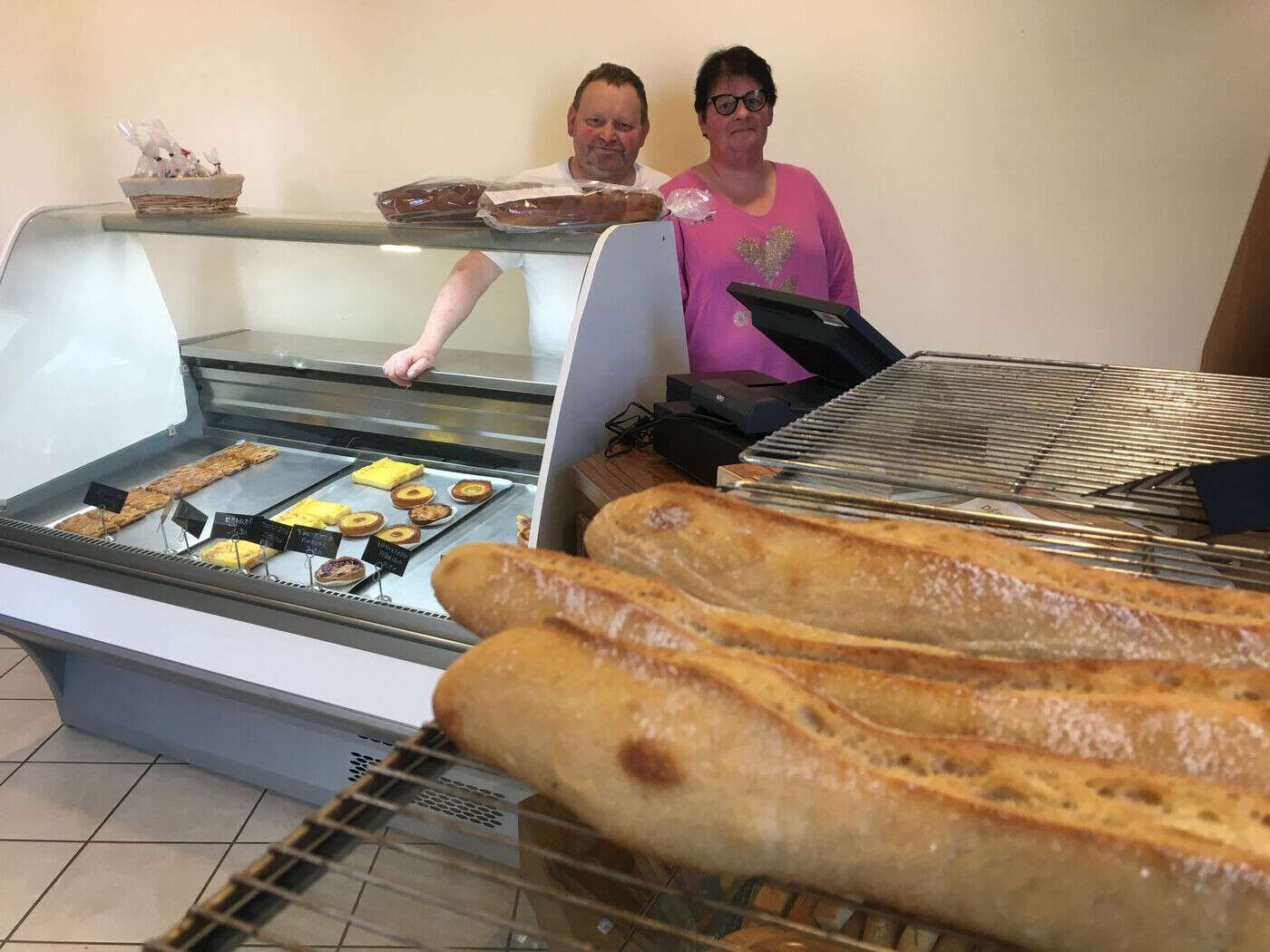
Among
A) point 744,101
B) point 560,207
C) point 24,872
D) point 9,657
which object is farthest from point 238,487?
point 744,101

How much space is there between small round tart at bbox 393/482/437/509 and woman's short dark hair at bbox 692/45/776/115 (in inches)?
69.5

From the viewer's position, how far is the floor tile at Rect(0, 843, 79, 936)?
2.30m

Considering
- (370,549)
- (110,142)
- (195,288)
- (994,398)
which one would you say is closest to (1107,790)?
(994,398)

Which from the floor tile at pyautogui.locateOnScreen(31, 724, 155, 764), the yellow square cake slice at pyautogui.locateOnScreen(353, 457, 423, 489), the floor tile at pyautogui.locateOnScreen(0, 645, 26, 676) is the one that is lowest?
the floor tile at pyautogui.locateOnScreen(0, 645, 26, 676)

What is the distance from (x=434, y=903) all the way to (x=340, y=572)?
1.87m

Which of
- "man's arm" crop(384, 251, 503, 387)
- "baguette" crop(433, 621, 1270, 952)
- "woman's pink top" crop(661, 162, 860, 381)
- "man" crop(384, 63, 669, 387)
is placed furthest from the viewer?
"woman's pink top" crop(661, 162, 860, 381)

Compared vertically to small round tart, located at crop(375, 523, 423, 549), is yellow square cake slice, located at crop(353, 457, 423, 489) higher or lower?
higher

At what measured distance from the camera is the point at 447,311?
239cm

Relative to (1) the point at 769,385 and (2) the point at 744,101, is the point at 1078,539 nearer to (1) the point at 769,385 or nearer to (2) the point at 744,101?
(1) the point at 769,385

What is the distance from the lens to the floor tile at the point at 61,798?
8.46 ft

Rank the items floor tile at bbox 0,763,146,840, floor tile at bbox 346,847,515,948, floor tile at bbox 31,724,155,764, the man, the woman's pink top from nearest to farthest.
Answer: floor tile at bbox 346,847,515,948 < the man < floor tile at bbox 0,763,146,840 < floor tile at bbox 31,724,155,764 < the woman's pink top

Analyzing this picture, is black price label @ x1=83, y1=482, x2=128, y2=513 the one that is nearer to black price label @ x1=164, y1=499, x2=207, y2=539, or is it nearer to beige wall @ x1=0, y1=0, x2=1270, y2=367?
black price label @ x1=164, y1=499, x2=207, y2=539

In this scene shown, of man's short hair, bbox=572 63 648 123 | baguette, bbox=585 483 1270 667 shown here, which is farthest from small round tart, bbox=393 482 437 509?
baguette, bbox=585 483 1270 667

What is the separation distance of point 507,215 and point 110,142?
345cm
